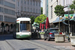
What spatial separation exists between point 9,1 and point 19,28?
64.6m

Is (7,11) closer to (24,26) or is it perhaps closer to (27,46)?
(24,26)

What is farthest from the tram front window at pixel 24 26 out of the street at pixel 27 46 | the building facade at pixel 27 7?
the building facade at pixel 27 7

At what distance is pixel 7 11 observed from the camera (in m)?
92.0

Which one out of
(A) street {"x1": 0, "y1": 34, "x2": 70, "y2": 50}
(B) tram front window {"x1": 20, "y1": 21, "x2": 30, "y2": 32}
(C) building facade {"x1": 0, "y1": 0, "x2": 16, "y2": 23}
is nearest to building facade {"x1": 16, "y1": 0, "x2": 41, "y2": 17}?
(C) building facade {"x1": 0, "y1": 0, "x2": 16, "y2": 23}

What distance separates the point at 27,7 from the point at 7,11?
26659mm

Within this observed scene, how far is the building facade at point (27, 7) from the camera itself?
350 ft

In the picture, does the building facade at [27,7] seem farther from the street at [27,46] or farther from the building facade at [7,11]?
the street at [27,46]

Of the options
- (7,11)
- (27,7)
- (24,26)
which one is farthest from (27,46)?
(27,7)

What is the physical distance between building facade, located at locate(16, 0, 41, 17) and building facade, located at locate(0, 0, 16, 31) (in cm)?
602

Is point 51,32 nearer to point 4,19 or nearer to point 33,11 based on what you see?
point 4,19

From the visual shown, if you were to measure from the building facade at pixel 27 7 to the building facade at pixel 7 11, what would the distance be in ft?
19.7

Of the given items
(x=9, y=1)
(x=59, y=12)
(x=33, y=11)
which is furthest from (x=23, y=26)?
(x=33, y=11)

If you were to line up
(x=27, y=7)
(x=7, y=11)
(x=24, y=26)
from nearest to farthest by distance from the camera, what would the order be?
(x=24, y=26) → (x=7, y=11) → (x=27, y=7)

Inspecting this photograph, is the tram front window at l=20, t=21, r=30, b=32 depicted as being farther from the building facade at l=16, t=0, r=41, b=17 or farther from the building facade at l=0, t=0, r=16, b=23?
the building facade at l=16, t=0, r=41, b=17
